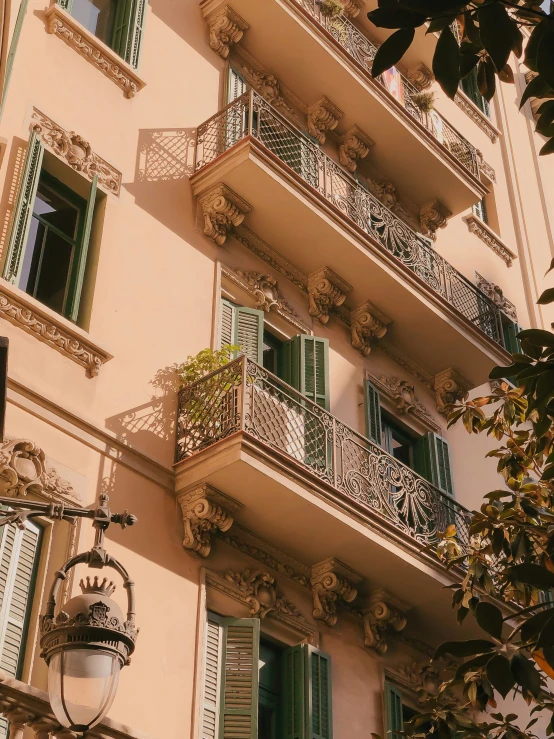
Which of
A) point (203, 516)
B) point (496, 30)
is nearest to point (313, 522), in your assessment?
point (203, 516)

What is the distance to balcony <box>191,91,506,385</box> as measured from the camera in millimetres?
12141

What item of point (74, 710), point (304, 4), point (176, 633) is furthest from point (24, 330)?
point (304, 4)

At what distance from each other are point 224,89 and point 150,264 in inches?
132

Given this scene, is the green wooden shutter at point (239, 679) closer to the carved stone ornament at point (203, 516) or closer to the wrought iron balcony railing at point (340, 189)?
the carved stone ornament at point (203, 516)

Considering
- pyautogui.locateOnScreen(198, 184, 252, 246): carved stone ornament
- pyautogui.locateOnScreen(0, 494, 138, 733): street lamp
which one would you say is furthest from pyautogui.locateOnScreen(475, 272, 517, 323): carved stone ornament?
pyautogui.locateOnScreen(0, 494, 138, 733): street lamp

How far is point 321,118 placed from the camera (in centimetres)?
1477

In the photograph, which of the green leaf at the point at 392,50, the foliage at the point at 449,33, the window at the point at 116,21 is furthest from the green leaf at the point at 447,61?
Result: the window at the point at 116,21

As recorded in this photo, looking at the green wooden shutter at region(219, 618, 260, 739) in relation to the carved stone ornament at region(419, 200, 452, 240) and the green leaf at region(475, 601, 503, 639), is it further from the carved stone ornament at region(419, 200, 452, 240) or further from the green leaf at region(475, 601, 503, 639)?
the carved stone ornament at region(419, 200, 452, 240)

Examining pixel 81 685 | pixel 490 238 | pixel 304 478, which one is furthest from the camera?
pixel 490 238

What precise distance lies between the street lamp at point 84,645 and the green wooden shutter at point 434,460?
838cm

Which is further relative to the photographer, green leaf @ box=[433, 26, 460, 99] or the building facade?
the building facade

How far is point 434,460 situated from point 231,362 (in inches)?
166

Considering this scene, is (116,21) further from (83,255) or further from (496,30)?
(496,30)

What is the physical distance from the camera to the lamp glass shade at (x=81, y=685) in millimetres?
5031
